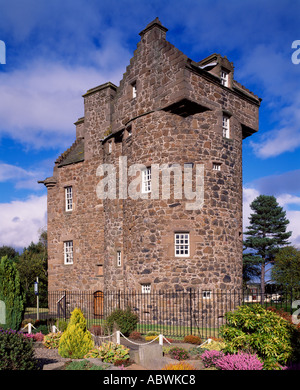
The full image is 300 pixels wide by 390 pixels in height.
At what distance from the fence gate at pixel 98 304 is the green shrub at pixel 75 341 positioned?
36.1 ft

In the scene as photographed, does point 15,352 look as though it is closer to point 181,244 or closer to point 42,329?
point 42,329

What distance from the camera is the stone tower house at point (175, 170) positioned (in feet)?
61.7

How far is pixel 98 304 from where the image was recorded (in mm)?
24500

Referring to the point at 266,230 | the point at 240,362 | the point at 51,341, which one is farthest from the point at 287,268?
the point at 240,362

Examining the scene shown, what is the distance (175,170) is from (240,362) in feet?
35.7

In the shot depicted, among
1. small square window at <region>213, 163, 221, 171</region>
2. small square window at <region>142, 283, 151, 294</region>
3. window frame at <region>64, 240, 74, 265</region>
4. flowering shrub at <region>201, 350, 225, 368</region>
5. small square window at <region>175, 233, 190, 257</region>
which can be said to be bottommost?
flowering shrub at <region>201, 350, 225, 368</region>

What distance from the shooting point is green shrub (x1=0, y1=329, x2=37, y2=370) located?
10039mm

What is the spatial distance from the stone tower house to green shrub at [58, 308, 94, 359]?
19.9 ft

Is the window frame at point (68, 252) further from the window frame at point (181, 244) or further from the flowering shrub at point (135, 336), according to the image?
the flowering shrub at point (135, 336)

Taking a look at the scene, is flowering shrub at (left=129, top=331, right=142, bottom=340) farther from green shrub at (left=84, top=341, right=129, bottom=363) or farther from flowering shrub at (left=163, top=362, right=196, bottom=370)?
flowering shrub at (left=163, top=362, right=196, bottom=370)

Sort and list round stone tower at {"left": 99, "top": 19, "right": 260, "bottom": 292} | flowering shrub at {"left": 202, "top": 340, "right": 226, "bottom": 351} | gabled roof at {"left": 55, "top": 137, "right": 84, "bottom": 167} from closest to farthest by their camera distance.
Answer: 1. flowering shrub at {"left": 202, "top": 340, "right": 226, "bottom": 351}
2. round stone tower at {"left": 99, "top": 19, "right": 260, "bottom": 292}
3. gabled roof at {"left": 55, "top": 137, "right": 84, "bottom": 167}

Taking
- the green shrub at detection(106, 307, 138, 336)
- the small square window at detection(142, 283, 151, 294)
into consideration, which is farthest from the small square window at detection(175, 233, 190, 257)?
the green shrub at detection(106, 307, 138, 336)

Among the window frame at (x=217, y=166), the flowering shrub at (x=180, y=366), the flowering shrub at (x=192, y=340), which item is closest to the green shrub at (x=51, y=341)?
the flowering shrub at (x=192, y=340)
